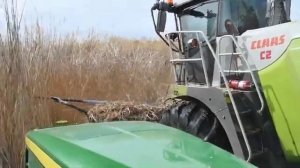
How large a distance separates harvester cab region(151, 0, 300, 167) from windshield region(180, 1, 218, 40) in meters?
0.01

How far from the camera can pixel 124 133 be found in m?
2.49

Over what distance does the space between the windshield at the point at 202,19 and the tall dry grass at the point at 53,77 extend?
1591 millimetres

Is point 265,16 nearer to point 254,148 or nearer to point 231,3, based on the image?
point 231,3

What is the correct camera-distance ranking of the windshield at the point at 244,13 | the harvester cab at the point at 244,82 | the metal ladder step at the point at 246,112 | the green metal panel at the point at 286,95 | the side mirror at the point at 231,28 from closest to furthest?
the green metal panel at the point at 286,95
the harvester cab at the point at 244,82
the metal ladder step at the point at 246,112
the side mirror at the point at 231,28
the windshield at the point at 244,13

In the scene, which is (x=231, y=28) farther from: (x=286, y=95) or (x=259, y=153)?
(x=259, y=153)

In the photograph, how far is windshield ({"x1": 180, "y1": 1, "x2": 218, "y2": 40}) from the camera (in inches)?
190

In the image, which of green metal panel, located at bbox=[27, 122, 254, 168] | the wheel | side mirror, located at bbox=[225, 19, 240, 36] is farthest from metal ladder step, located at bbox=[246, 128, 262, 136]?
green metal panel, located at bbox=[27, 122, 254, 168]

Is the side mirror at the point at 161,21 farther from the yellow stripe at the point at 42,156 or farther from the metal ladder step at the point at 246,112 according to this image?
the yellow stripe at the point at 42,156

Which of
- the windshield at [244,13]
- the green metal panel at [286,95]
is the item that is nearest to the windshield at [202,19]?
the windshield at [244,13]

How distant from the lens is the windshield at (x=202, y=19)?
4.82m

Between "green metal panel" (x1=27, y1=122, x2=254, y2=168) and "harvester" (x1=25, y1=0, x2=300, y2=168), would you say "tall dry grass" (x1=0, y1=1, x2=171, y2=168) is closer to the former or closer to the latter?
"harvester" (x1=25, y1=0, x2=300, y2=168)

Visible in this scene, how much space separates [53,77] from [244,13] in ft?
8.92

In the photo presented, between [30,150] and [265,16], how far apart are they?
279 centimetres

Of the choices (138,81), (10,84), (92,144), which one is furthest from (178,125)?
(138,81)
